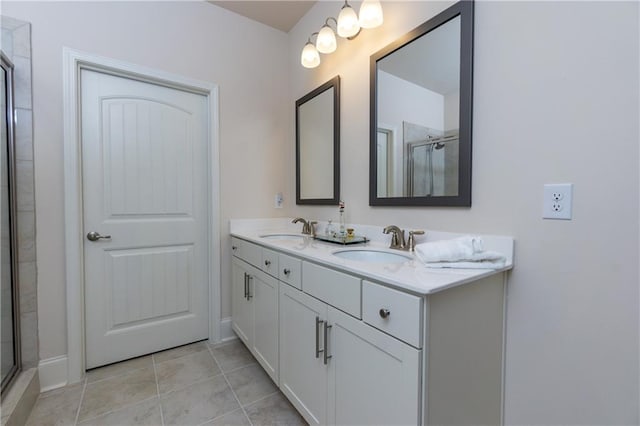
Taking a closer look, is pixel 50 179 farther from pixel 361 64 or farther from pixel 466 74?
pixel 466 74

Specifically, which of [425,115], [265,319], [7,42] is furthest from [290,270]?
[7,42]

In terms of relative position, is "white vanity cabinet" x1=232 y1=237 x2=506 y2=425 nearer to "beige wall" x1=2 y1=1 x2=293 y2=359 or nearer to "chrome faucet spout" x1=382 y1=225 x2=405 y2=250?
"chrome faucet spout" x1=382 y1=225 x2=405 y2=250

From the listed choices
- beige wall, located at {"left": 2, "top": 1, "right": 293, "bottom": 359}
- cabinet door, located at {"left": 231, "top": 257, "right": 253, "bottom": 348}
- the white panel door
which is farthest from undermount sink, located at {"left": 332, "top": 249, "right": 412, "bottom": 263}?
the white panel door

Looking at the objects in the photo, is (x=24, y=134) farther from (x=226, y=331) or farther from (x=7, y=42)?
(x=226, y=331)

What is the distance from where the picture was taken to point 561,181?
0.94 meters

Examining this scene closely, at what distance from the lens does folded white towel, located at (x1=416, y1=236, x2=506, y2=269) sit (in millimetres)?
949

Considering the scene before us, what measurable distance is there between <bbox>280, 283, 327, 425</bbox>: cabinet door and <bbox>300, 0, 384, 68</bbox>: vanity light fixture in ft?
4.67

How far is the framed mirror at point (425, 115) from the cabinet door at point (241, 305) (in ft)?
3.37

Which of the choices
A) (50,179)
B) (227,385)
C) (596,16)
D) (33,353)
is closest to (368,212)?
(596,16)

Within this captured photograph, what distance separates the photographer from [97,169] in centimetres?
176

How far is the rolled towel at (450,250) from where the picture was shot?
950mm

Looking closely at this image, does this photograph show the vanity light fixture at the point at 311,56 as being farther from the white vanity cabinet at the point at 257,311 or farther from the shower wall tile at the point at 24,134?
the shower wall tile at the point at 24,134

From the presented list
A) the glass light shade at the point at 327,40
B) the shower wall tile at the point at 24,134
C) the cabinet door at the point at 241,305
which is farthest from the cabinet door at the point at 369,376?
the shower wall tile at the point at 24,134

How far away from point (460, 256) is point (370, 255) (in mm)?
532
